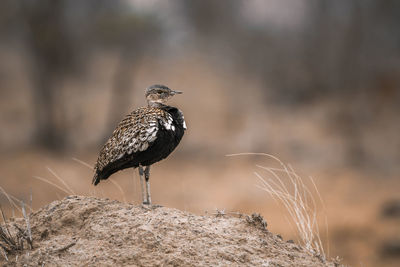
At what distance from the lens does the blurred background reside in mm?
17688

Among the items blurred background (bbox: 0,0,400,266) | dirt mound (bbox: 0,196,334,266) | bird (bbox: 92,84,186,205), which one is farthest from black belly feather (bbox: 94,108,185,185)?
blurred background (bbox: 0,0,400,266)

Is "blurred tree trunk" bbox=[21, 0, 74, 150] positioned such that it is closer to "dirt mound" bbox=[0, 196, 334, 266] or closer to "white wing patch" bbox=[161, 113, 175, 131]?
"white wing patch" bbox=[161, 113, 175, 131]

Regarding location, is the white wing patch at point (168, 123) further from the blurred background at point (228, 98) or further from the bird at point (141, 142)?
the blurred background at point (228, 98)

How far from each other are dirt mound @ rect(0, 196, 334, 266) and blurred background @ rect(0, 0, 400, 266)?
10.1 metres

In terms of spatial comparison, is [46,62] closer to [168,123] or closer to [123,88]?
[123,88]

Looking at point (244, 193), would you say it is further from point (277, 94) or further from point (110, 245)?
point (110, 245)

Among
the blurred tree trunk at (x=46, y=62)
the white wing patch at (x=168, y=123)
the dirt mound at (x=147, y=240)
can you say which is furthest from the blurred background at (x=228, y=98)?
the dirt mound at (x=147, y=240)

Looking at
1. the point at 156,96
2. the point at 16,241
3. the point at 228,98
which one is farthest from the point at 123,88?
the point at 16,241

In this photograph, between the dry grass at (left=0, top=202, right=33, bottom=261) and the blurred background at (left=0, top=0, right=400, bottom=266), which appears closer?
the dry grass at (left=0, top=202, right=33, bottom=261)

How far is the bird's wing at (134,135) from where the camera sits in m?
4.67

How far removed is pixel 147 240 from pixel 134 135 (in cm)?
117

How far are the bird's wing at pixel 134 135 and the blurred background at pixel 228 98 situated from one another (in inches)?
387

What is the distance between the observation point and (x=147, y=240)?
3887mm

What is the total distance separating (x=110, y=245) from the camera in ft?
12.7
